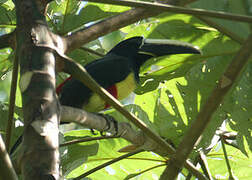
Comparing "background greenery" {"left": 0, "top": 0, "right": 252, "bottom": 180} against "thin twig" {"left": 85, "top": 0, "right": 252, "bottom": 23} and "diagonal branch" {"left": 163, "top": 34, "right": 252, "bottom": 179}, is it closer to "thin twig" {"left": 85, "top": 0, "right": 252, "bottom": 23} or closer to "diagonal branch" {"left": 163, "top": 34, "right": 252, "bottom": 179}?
"thin twig" {"left": 85, "top": 0, "right": 252, "bottom": 23}

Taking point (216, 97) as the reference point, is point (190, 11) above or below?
above

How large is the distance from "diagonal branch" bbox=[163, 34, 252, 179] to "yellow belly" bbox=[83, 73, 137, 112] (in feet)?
4.11

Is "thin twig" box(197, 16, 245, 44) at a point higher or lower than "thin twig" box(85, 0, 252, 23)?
lower

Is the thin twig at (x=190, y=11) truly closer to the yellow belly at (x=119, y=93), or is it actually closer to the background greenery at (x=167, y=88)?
the background greenery at (x=167, y=88)

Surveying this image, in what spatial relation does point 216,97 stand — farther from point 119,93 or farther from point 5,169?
point 119,93

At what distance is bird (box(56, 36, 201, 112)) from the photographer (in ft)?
8.52

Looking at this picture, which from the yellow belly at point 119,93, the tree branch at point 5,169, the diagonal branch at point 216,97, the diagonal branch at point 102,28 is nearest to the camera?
the tree branch at point 5,169

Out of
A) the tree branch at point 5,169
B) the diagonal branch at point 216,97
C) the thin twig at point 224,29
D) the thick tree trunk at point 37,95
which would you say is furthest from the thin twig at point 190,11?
the tree branch at point 5,169

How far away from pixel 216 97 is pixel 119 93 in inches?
58.0

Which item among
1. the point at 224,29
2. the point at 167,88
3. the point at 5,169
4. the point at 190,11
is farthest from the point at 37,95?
the point at 167,88

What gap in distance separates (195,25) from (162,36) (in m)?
0.21

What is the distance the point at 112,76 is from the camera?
2.84 m

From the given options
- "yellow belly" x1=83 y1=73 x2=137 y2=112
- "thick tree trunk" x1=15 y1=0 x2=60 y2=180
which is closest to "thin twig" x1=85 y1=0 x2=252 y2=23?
"thick tree trunk" x1=15 y1=0 x2=60 y2=180

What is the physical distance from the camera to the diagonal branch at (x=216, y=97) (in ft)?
4.56
